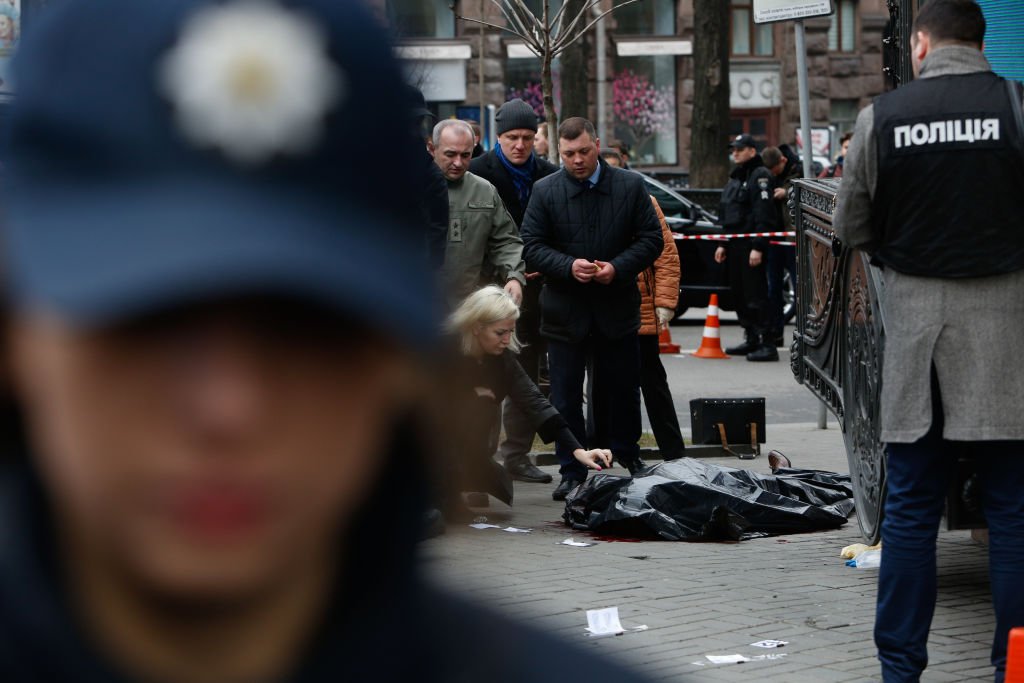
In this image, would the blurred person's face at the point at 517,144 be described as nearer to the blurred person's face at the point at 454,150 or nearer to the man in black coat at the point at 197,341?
the blurred person's face at the point at 454,150

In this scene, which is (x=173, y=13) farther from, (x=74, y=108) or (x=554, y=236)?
(x=554, y=236)

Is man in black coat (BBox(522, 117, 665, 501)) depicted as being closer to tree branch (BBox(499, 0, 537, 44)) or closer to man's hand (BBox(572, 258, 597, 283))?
man's hand (BBox(572, 258, 597, 283))

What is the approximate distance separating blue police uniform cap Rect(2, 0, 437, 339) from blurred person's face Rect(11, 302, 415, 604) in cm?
3

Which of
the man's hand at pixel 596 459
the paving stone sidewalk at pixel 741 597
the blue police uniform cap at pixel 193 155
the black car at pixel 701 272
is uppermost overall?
the blue police uniform cap at pixel 193 155

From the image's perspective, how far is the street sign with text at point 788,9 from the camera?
10.3 m

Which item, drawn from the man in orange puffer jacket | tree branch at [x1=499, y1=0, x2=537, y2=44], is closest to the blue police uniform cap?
the man in orange puffer jacket

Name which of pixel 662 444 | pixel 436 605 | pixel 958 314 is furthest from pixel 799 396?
pixel 436 605

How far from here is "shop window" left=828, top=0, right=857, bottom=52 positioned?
1662 inches

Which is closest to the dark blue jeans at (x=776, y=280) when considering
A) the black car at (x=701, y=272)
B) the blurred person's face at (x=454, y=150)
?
the black car at (x=701, y=272)

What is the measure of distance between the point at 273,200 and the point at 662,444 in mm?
9483

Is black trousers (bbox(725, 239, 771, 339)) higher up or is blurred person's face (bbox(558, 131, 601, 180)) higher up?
blurred person's face (bbox(558, 131, 601, 180))

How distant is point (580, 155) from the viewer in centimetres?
911

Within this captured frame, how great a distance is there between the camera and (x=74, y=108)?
0.74m

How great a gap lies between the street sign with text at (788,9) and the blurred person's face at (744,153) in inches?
213
